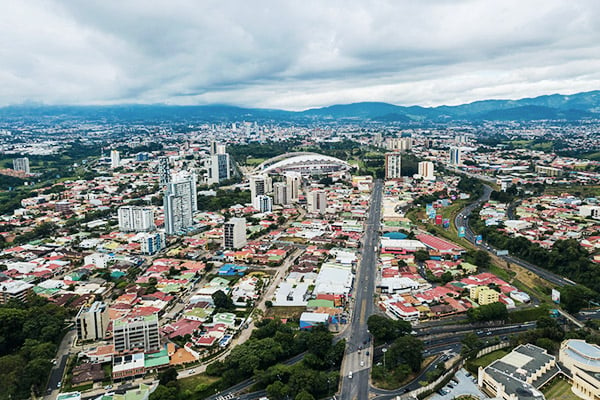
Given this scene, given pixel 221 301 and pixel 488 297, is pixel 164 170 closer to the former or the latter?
pixel 221 301

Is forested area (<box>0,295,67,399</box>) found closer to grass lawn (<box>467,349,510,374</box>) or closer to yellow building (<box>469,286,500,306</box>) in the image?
grass lawn (<box>467,349,510,374</box>)

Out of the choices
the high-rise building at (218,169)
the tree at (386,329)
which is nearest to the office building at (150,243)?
the tree at (386,329)

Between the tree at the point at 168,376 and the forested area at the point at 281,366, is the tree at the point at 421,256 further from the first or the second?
the tree at the point at 168,376

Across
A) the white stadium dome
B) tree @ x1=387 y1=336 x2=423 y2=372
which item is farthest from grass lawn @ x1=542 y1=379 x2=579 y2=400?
the white stadium dome

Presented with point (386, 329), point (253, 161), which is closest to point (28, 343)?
point (386, 329)

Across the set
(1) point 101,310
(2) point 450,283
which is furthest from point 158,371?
(2) point 450,283
